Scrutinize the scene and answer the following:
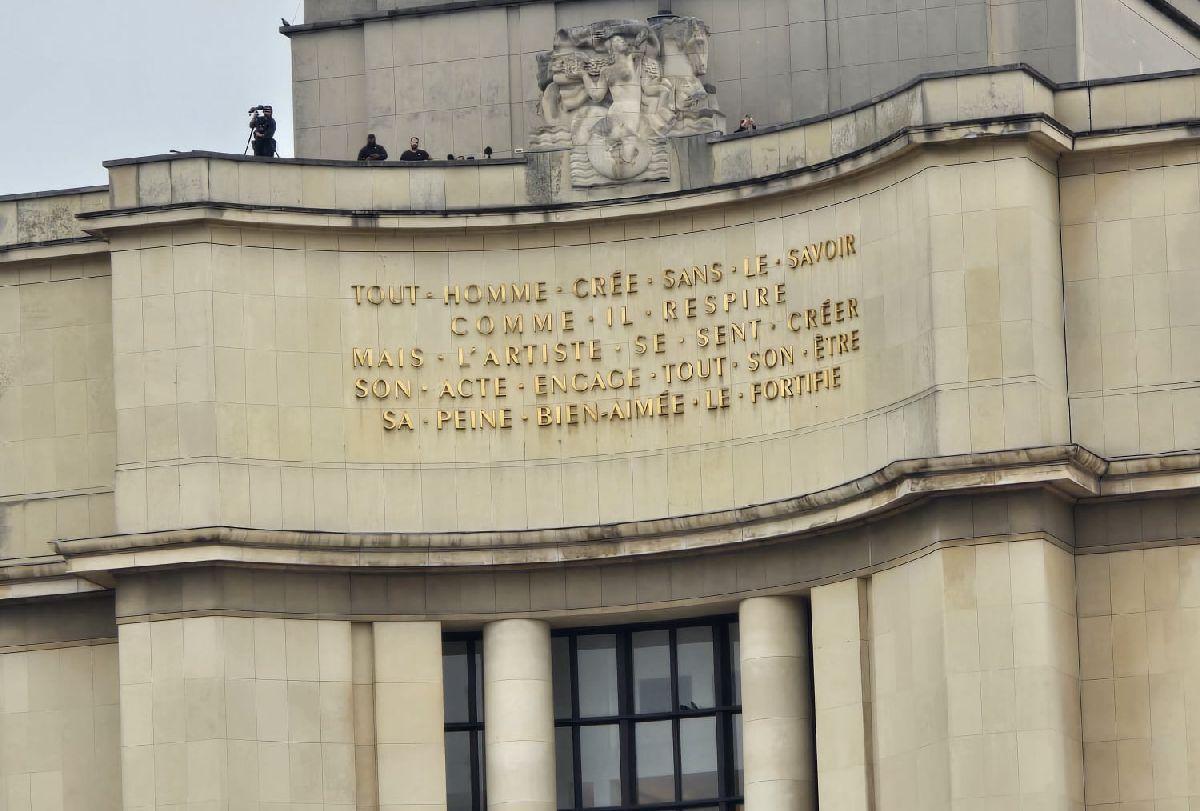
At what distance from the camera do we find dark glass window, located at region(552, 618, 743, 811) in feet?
166

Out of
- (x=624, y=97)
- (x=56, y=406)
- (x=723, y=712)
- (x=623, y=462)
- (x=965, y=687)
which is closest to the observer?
(x=965, y=687)

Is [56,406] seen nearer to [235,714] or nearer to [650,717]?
[235,714]

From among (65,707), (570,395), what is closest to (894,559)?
(570,395)

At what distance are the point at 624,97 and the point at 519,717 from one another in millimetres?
9323

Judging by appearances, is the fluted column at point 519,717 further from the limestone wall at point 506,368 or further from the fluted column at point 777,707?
the fluted column at point 777,707

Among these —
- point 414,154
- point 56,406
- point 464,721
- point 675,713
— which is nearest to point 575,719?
point 675,713

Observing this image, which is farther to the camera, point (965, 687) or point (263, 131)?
point (263, 131)

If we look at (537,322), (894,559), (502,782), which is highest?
(537,322)

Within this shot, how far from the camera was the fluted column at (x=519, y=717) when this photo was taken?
4975cm

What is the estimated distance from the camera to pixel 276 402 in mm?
50125

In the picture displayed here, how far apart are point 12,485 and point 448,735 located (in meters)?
7.62

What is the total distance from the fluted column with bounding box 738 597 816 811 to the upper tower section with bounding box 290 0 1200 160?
8618 mm

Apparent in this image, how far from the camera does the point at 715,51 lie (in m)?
54.6

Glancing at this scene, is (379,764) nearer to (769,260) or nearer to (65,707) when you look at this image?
(65,707)
